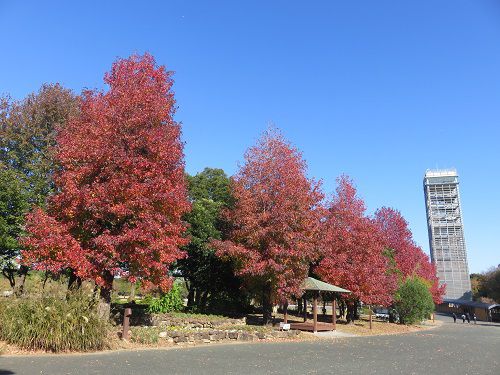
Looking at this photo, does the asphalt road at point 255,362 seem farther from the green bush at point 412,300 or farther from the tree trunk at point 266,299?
the green bush at point 412,300

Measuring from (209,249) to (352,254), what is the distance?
33.2ft

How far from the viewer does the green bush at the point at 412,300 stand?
119 ft

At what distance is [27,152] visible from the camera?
2095 cm

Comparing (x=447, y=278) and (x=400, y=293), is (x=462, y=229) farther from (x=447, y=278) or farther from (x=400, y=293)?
(x=400, y=293)

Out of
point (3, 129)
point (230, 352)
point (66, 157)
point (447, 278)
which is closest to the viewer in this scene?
point (230, 352)

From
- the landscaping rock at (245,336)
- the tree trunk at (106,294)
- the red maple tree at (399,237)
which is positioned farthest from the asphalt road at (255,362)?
the red maple tree at (399,237)

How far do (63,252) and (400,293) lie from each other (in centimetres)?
3080

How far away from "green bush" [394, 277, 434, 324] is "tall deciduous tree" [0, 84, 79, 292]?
29811 millimetres

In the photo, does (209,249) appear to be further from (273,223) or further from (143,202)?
(143,202)

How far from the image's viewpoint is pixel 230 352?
44.5 feet

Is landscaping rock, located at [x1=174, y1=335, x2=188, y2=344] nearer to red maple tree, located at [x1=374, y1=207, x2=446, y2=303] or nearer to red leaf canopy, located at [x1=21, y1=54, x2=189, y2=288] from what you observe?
red leaf canopy, located at [x1=21, y1=54, x2=189, y2=288]

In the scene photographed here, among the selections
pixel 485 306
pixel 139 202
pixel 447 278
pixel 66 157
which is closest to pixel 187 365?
pixel 139 202

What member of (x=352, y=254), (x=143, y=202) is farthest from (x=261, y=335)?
(x=352, y=254)

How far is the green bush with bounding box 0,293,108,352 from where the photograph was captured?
11.5m
